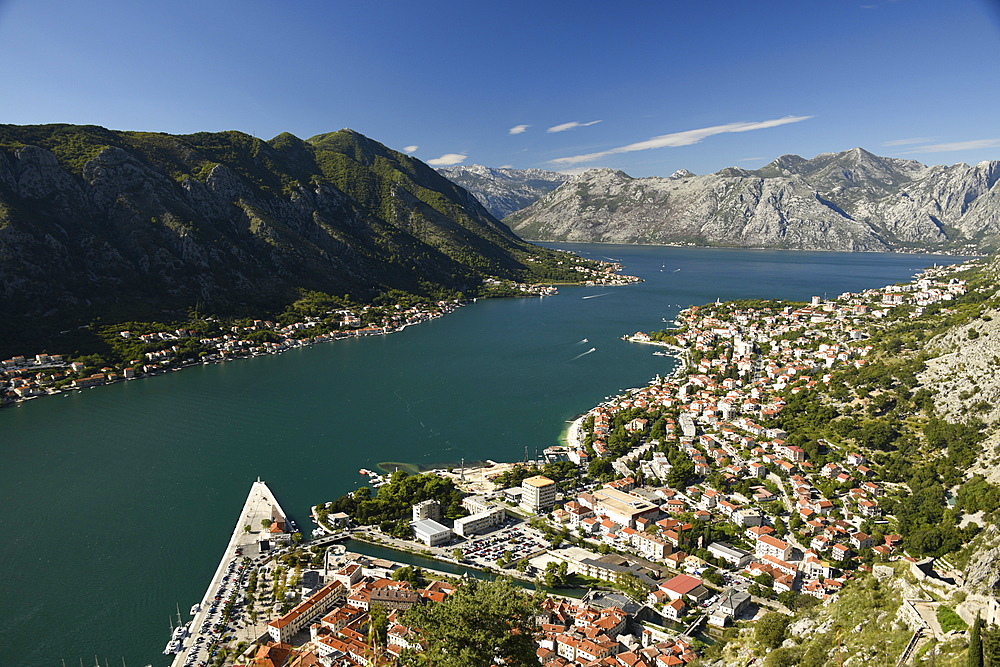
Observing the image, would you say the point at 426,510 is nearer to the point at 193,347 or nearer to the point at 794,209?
the point at 193,347

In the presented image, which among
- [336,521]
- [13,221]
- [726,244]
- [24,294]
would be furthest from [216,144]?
[726,244]

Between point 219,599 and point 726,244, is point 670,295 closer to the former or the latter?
point 219,599

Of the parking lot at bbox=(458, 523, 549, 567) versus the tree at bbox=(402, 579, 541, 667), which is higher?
the tree at bbox=(402, 579, 541, 667)

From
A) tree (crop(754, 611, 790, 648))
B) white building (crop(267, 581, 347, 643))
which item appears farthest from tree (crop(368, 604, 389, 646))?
tree (crop(754, 611, 790, 648))

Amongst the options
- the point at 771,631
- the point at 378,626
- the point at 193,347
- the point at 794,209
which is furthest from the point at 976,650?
the point at 794,209

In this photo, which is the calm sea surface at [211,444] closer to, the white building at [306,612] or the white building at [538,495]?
the white building at [306,612]

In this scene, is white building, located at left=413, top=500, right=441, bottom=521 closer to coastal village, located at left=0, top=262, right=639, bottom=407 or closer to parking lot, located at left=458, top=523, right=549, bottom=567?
parking lot, located at left=458, top=523, right=549, bottom=567
